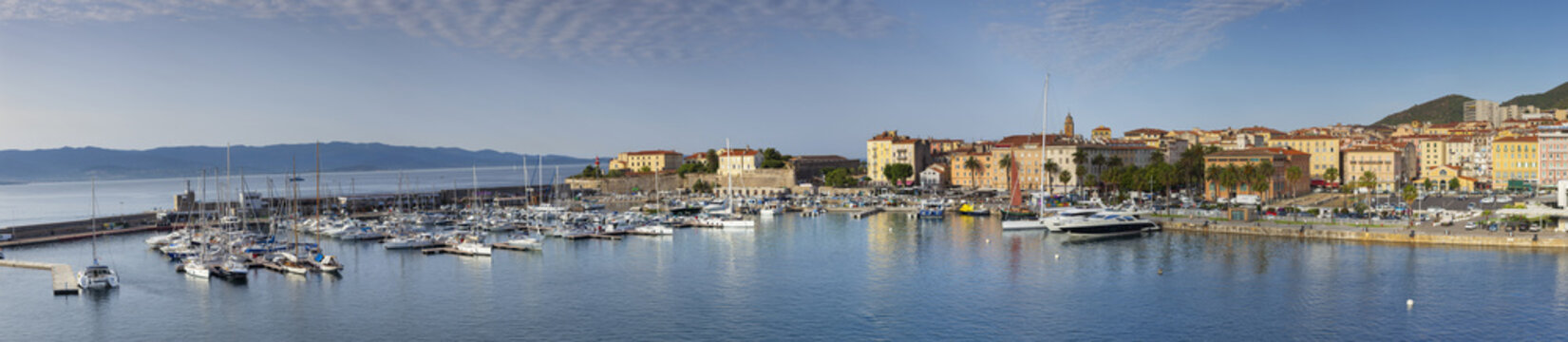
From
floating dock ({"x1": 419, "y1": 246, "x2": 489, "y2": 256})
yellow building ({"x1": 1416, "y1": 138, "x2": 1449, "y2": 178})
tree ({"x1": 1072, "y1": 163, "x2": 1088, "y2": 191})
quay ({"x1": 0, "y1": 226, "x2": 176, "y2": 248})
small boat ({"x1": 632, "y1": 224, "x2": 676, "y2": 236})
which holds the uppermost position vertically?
yellow building ({"x1": 1416, "y1": 138, "x2": 1449, "y2": 178})

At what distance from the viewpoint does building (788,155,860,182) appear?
9238 cm

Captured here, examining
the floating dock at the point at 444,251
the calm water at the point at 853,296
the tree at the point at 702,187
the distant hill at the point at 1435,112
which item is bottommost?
the calm water at the point at 853,296

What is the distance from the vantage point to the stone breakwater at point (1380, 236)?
31953 mm

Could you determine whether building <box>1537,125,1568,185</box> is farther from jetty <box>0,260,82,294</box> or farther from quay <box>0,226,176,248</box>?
quay <box>0,226,176,248</box>

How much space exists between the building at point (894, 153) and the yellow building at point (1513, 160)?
40303 millimetres

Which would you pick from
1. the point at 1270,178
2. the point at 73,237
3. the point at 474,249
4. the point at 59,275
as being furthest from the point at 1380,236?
the point at 73,237

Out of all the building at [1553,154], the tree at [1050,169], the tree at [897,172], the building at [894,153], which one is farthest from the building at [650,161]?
the building at [1553,154]

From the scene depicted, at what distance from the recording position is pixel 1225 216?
44.8 metres

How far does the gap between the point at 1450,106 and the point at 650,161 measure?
5393 inches

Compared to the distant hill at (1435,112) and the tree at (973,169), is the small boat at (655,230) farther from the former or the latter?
the distant hill at (1435,112)

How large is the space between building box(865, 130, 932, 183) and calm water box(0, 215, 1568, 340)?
45716 mm

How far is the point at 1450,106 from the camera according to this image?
535ft

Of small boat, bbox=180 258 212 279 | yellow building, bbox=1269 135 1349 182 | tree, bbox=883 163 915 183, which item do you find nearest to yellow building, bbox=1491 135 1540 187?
yellow building, bbox=1269 135 1349 182

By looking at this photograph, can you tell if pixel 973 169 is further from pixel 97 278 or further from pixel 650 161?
pixel 97 278
